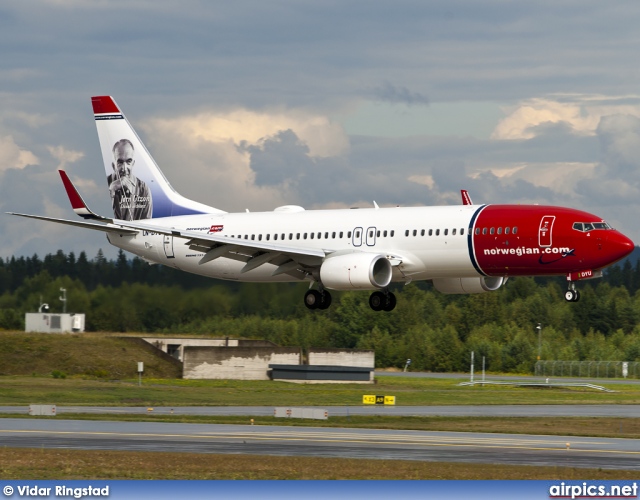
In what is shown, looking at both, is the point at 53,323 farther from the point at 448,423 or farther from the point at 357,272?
the point at 448,423

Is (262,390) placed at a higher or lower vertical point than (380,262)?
lower

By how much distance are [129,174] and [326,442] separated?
33461mm

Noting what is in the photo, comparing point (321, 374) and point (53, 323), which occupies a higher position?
point (53, 323)

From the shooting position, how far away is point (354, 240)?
63.0 meters

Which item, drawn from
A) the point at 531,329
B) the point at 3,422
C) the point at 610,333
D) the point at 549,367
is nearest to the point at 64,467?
the point at 3,422

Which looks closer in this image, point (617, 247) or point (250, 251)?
point (617, 247)

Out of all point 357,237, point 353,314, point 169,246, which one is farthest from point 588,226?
point 353,314

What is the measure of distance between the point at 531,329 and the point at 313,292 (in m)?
106

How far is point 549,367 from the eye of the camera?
13662cm

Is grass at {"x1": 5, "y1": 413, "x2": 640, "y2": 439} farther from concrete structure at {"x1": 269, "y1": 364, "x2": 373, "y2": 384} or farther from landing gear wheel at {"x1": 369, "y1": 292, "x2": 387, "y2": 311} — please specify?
concrete structure at {"x1": 269, "y1": 364, "x2": 373, "y2": 384}

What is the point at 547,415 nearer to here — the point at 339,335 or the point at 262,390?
the point at 262,390

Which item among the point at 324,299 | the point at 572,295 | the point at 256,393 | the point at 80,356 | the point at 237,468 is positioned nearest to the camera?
the point at 237,468

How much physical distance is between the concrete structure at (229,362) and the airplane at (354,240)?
1275 inches

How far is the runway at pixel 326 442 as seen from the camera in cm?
4184
